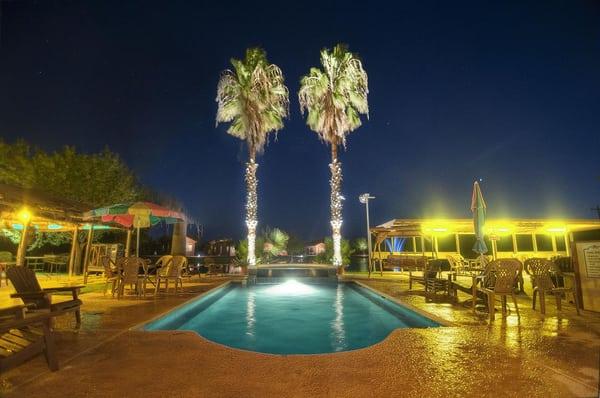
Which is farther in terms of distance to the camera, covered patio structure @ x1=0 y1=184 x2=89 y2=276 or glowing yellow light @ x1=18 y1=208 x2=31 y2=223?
glowing yellow light @ x1=18 y1=208 x2=31 y2=223

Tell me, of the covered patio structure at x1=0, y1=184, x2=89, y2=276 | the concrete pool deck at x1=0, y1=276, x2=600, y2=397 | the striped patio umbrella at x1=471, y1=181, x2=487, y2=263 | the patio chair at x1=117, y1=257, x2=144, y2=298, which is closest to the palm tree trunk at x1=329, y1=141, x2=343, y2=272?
the striped patio umbrella at x1=471, y1=181, x2=487, y2=263

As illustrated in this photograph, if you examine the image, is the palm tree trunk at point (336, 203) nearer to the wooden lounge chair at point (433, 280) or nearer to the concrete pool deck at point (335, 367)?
the wooden lounge chair at point (433, 280)

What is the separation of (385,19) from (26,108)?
38.4 meters

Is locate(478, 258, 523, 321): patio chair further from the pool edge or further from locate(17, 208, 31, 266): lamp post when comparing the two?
locate(17, 208, 31, 266): lamp post

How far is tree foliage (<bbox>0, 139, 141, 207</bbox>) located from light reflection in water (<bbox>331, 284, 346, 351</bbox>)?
14.6m

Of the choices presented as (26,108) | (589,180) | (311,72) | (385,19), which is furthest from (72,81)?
(589,180)

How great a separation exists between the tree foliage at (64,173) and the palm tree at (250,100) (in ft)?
23.6

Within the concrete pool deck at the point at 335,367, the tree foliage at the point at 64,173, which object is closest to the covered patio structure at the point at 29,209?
the tree foliage at the point at 64,173

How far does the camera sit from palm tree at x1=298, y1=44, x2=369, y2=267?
17219 millimetres

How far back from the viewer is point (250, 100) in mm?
17719

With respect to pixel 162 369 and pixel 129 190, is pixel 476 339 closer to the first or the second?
pixel 162 369

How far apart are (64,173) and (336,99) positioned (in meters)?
15.0

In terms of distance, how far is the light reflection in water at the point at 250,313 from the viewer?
6.32 m

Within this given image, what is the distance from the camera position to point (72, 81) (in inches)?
1234
